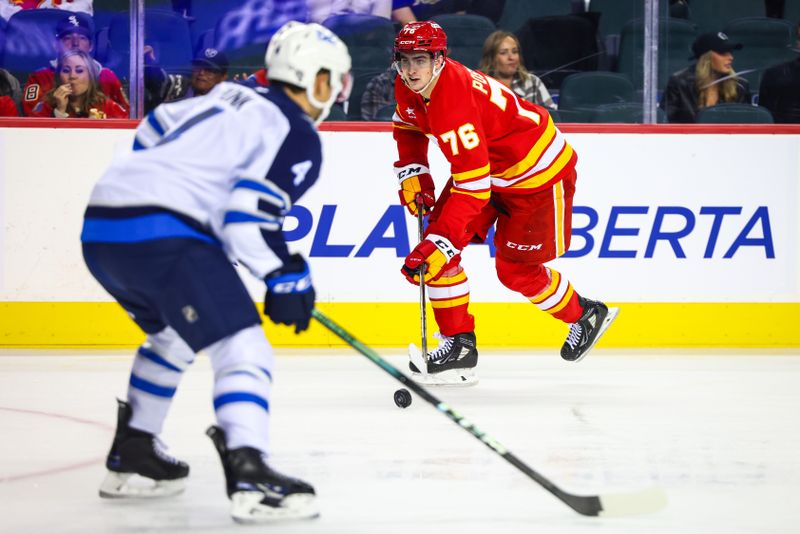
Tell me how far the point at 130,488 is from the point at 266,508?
A: 42 centimetres

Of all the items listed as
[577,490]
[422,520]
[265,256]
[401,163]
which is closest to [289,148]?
[265,256]

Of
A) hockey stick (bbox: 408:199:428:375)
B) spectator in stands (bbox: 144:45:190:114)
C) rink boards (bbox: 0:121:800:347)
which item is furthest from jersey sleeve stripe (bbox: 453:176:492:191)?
spectator in stands (bbox: 144:45:190:114)

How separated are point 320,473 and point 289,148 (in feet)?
2.84

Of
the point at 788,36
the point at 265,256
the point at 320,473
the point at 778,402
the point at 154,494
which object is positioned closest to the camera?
the point at 265,256

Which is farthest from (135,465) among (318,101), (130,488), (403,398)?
(403,398)

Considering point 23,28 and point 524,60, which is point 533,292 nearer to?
point 524,60

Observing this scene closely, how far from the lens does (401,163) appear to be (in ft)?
14.8

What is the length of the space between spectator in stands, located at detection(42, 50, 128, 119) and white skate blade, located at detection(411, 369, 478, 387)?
6.43 feet

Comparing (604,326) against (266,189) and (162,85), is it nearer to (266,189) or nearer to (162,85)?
(162,85)

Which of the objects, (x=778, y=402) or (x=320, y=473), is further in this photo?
(x=778, y=402)

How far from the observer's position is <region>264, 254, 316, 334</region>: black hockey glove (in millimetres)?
2428

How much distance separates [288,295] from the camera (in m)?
2.43

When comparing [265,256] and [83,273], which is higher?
[265,256]

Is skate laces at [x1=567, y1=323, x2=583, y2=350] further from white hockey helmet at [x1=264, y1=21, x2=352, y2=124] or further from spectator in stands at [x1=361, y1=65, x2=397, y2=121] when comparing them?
white hockey helmet at [x1=264, y1=21, x2=352, y2=124]
